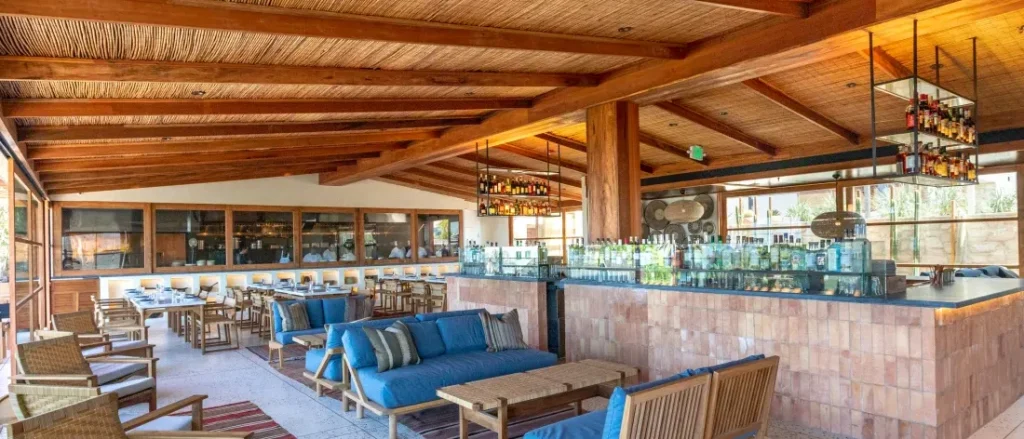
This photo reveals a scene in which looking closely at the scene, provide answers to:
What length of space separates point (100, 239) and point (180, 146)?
5.71 metres

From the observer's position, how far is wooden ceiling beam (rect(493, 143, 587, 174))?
38.9 feet

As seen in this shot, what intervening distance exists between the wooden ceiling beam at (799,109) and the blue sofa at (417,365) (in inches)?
170

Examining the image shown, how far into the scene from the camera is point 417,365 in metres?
5.34

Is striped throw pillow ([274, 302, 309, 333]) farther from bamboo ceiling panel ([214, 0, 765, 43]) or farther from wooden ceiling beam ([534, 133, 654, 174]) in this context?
wooden ceiling beam ([534, 133, 654, 174])

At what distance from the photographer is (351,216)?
15609 millimetres

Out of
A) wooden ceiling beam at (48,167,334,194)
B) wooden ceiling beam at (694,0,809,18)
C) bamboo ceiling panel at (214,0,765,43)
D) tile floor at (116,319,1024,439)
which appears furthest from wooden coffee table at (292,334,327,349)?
wooden ceiling beam at (48,167,334,194)

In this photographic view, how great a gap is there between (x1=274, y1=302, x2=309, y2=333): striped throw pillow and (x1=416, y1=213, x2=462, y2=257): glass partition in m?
8.76

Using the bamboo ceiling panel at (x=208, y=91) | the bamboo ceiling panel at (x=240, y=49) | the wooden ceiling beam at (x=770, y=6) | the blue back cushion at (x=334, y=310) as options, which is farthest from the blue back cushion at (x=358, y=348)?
the wooden ceiling beam at (x=770, y=6)

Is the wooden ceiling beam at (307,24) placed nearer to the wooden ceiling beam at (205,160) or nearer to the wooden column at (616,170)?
the wooden column at (616,170)

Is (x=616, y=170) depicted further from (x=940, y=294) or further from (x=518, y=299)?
(x=940, y=294)

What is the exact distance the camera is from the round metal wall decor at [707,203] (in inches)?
522

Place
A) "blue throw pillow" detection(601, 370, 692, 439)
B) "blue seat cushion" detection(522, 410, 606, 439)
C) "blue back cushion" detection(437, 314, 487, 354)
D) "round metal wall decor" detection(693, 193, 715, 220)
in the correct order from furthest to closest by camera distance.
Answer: "round metal wall decor" detection(693, 193, 715, 220)
"blue back cushion" detection(437, 314, 487, 354)
"blue seat cushion" detection(522, 410, 606, 439)
"blue throw pillow" detection(601, 370, 692, 439)

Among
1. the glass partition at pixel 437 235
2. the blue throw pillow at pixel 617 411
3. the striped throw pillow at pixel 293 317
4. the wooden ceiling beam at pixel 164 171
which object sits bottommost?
the striped throw pillow at pixel 293 317

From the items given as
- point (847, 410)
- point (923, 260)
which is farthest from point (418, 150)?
point (923, 260)
